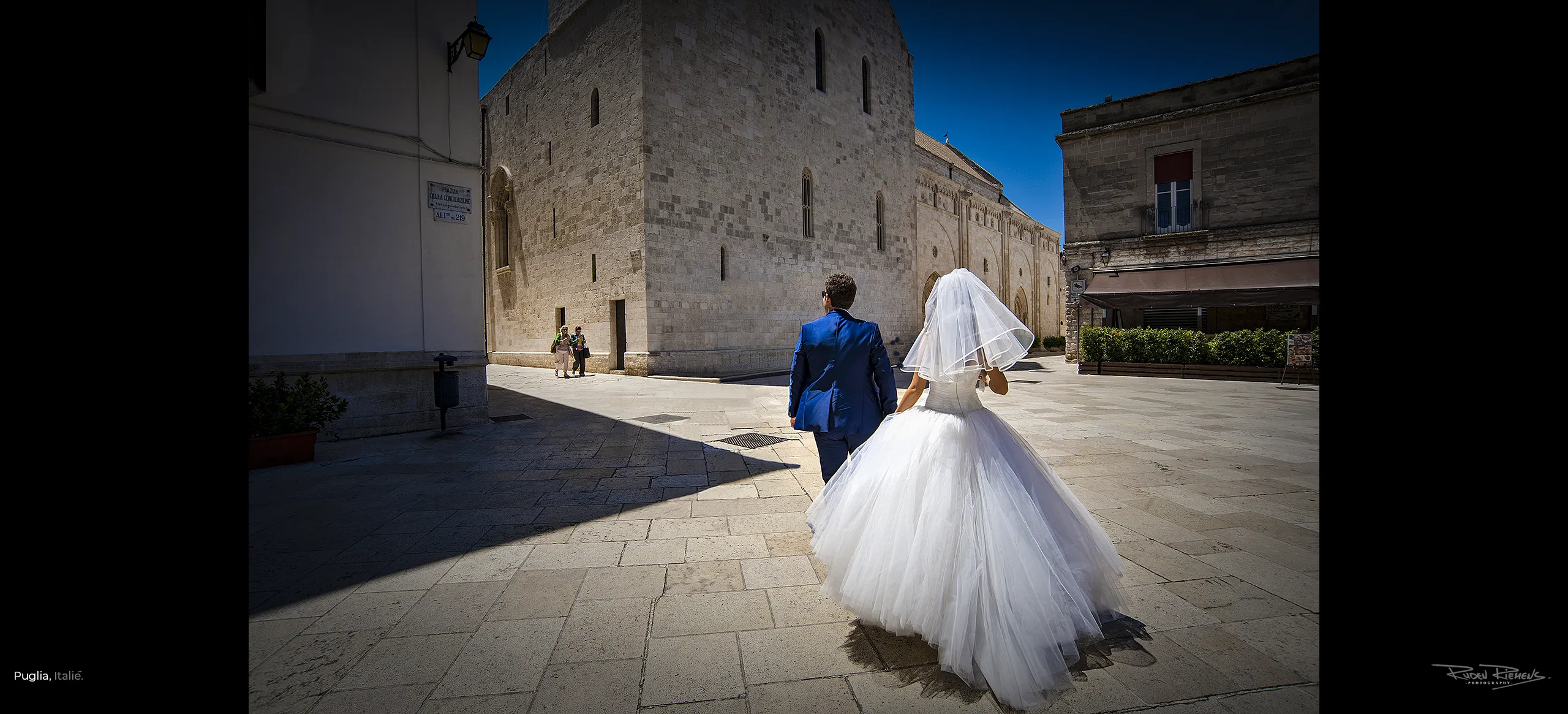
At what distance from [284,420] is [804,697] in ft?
20.9

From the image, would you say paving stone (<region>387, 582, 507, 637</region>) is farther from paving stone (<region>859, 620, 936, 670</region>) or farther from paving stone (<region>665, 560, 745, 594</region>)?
paving stone (<region>859, 620, 936, 670</region>)

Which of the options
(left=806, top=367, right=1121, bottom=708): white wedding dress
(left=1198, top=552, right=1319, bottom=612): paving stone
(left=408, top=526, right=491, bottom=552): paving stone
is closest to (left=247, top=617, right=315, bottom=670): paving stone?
(left=408, top=526, right=491, bottom=552): paving stone

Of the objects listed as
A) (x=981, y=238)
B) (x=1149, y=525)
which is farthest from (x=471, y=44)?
(x=981, y=238)

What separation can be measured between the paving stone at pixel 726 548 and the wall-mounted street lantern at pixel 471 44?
25.2 ft

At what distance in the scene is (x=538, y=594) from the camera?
9.32 ft

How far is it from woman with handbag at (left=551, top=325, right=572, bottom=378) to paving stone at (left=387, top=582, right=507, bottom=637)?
1471 centimetres

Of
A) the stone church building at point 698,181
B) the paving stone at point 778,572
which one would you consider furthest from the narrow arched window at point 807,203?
the paving stone at point 778,572

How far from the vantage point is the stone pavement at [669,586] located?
206 cm

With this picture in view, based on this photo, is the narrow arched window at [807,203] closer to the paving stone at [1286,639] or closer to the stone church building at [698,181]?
the stone church building at [698,181]
